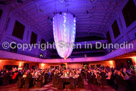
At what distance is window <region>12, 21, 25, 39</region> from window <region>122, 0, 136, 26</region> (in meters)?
14.6

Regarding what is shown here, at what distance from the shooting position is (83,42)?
19594mm

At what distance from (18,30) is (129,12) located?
14851 millimetres

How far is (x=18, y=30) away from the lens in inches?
463

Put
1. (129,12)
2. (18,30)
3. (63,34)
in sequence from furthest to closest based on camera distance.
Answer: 1. (18,30)
2. (129,12)
3. (63,34)

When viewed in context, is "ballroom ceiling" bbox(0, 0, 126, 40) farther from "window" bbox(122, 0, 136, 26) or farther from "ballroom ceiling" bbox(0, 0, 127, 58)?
"window" bbox(122, 0, 136, 26)

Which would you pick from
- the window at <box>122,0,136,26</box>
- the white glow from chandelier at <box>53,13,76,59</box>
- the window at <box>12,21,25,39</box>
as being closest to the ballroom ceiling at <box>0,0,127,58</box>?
the window at <box>122,0,136,26</box>

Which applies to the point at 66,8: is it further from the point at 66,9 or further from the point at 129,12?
the point at 129,12

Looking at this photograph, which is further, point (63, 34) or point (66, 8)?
point (66, 8)

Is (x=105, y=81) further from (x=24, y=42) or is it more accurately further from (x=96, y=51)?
(x=96, y=51)

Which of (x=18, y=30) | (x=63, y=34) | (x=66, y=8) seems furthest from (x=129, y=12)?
(x=18, y=30)

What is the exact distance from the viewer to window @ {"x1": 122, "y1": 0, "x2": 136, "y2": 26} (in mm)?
7650

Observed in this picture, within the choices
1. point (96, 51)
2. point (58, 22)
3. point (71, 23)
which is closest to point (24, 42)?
point (58, 22)

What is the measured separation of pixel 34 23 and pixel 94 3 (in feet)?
33.4

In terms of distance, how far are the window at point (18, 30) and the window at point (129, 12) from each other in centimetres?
1464
